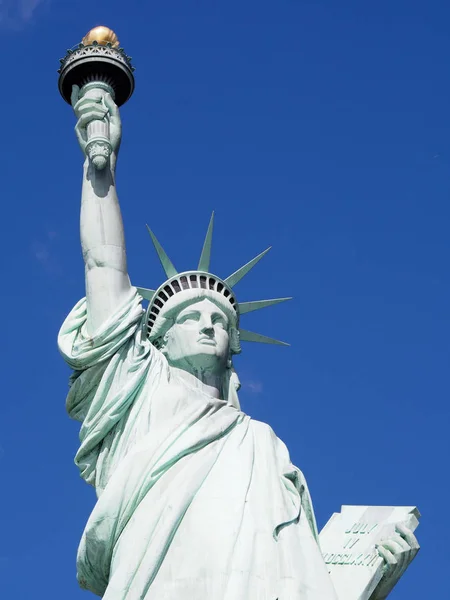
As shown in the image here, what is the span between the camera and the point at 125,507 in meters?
12.5

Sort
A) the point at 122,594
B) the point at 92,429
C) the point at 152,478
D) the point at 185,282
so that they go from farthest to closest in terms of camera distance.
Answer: the point at 185,282 < the point at 92,429 < the point at 152,478 < the point at 122,594

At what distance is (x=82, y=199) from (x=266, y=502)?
3947 millimetres

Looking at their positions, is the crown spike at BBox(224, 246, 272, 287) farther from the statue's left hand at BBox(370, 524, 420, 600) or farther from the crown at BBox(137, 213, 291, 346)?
the statue's left hand at BBox(370, 524, 420, 600)

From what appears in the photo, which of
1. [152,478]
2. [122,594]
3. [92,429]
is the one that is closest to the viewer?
[122,594]

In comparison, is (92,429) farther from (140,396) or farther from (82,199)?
(82,199)

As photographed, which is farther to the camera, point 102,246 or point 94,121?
point 94,121

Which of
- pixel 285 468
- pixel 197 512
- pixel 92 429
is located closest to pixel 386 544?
pixel 285 468

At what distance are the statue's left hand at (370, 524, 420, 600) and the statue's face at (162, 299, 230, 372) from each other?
96.5 inches

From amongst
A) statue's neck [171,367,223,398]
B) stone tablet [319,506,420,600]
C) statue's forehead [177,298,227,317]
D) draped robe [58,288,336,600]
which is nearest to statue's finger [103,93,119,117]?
draped robe [58,288,336,600]

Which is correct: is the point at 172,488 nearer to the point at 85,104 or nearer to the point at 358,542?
the point at 358,542

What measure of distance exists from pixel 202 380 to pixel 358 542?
222 cm

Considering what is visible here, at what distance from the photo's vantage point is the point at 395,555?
13133 millimetres

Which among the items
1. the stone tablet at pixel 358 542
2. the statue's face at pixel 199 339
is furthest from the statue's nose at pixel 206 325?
the stone tablet at pixel 358 542

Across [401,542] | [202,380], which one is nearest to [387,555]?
[401,542]
